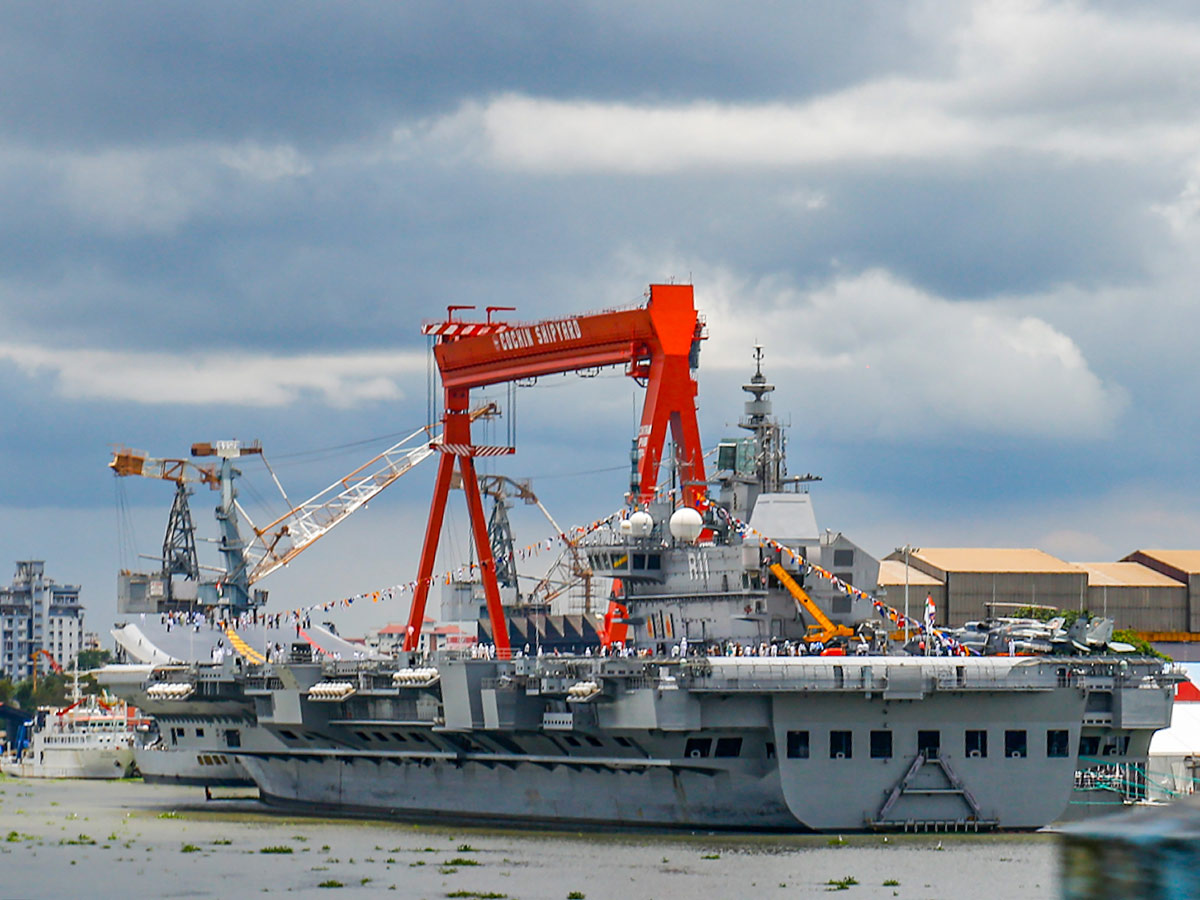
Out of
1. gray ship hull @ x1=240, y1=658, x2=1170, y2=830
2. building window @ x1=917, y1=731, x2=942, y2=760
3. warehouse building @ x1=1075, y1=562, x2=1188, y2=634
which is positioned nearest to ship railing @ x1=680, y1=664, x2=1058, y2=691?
gray ship hull @ x1=240, y1=658, x2=1170, y2=830

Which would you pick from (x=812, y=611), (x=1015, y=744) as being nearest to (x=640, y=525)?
(x=812, y=611)

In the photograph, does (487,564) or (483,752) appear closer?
(483,752)

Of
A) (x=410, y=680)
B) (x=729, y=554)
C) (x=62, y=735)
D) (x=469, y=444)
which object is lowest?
(x=62, y=735)

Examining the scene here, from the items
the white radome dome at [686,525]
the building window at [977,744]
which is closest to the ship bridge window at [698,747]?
the building window at [977,744]

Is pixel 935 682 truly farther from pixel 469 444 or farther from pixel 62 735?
pixel 62 735

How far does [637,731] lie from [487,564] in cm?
2126

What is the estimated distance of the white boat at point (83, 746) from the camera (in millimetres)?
71875

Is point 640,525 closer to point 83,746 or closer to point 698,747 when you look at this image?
point 698,747

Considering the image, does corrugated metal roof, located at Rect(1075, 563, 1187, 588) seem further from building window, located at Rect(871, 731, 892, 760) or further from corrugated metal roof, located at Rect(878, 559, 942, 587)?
building window, located at Rect(871, 731, 892, 760)

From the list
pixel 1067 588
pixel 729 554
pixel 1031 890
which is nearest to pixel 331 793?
pixel 729 554

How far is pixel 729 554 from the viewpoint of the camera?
40.2m

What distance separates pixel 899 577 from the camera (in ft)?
292

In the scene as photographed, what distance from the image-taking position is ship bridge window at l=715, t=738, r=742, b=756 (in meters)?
35.2

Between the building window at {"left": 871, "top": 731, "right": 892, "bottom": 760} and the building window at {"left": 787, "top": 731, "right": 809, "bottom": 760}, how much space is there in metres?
1.29
